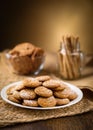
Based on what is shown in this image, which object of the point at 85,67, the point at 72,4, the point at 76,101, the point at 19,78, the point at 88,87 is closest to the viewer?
the point at 76,101

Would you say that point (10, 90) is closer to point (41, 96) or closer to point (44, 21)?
point (41, 96)

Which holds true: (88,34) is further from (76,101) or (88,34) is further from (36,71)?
(76,101)

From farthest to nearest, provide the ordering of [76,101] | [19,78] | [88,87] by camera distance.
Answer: [19,78]
[88,87]
[76,101]

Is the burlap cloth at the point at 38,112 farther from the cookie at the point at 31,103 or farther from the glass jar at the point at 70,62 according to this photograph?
the glass jar at the point at 70,62

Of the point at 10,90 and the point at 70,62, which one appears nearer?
the point at 10,90

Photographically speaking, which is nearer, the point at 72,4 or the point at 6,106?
the point at 6,106

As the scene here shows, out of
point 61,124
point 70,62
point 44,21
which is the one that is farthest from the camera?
point 44,21

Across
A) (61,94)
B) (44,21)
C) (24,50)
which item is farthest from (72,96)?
(44,21)

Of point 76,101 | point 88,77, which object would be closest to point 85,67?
point 88,77
